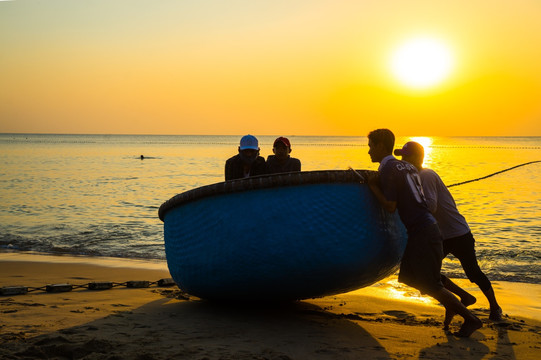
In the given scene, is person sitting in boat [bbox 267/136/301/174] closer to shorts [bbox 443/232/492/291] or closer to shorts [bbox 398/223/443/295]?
shorts [bbox 443/232/492/291]

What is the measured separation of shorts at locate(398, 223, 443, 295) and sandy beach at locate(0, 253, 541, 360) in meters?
0.49

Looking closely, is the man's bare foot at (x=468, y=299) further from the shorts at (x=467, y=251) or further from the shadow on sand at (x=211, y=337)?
the shadow on sand at (x=211, y=337)

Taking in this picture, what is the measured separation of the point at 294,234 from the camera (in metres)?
4.96

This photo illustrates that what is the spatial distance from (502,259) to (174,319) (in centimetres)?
693

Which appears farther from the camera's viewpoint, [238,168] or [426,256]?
[238,168]

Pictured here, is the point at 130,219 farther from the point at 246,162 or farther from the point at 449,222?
the point at 449,222

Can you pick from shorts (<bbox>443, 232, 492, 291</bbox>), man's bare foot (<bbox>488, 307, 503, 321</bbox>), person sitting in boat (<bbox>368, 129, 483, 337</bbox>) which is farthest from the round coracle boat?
man's bare foot (<bbox>488, 307, 503, 321</bbox>)

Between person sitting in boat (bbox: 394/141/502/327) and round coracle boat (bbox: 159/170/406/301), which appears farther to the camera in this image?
person sitting in boat (bbox: 394/141/502/327)

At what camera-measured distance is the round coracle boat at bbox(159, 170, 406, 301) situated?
16.3 ft

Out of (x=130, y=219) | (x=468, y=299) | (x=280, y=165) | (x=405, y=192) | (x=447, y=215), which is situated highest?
(x=280, y=165)

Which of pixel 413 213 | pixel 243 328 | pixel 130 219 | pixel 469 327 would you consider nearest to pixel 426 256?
pixel 413 213

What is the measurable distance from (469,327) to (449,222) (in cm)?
100

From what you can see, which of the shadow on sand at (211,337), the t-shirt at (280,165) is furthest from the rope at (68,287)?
the t-shirt at (280,165)

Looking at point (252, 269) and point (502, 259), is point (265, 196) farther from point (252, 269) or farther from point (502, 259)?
point (502, 259)
